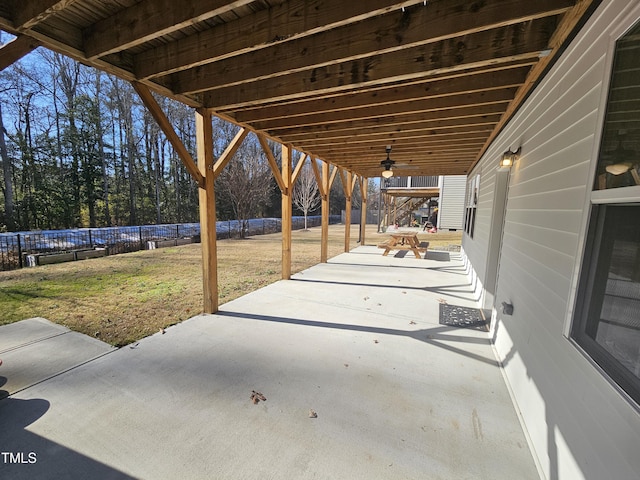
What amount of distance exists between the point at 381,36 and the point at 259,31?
1016 millimetres

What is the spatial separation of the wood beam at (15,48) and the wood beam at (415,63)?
5.86 ft

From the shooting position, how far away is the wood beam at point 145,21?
1.90 meters

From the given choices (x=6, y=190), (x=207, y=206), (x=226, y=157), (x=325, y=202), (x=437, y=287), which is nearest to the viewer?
(x=207, y=206)

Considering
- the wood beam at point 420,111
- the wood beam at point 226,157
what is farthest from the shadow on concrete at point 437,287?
the wood beam at point 420,111

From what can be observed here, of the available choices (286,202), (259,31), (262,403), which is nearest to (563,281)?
(262,403)

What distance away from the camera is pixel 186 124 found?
20000mm

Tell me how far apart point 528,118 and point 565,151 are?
1.34 m

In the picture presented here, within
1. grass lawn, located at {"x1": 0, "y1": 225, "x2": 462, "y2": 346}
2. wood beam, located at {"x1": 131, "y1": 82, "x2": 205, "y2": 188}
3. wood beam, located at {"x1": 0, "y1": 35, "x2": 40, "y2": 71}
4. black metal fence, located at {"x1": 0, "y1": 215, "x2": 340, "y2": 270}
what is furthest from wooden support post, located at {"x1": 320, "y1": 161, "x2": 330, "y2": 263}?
black metal fence, located at {"x1": 0, "y1": 215, "x2": 340, "y2": 270}

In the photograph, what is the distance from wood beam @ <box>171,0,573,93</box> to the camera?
1.83 metres

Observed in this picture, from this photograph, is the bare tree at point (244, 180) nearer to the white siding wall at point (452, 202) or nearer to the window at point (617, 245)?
the white siding wall at point (452, 202)

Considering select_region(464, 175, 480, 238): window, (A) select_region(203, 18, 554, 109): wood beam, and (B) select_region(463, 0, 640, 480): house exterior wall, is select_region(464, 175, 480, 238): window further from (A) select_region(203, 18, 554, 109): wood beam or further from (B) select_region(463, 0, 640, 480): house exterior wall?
(A) select_region(203, 18, 554, 109): wood beam

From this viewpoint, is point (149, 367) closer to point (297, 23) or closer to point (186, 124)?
point (297, 23)

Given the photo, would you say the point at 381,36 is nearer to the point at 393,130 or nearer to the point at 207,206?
the point at 393,130

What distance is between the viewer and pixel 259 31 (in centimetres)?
217
